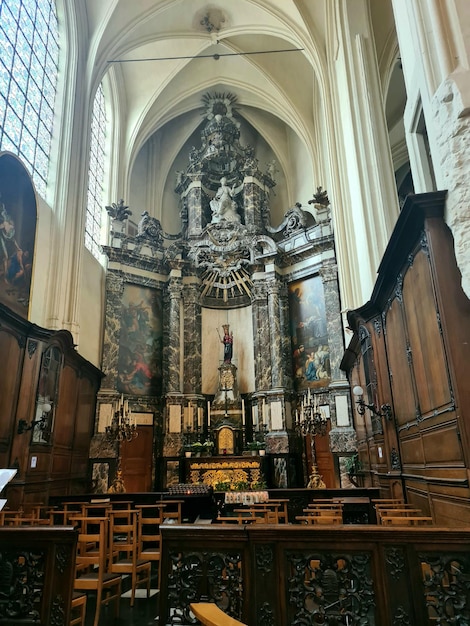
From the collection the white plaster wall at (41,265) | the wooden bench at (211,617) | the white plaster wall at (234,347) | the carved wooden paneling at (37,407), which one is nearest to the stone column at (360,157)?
the white plaster wall at (234,347)

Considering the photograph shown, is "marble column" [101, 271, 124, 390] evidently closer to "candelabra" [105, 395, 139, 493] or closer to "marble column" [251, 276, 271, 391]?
"candelabra" [105, 395, 139, 493]

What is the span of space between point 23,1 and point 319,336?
12.1 m

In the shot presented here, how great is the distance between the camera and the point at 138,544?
5.44 m

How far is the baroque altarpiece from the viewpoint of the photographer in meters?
14.6

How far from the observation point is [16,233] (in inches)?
384

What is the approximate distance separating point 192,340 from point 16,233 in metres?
8.18

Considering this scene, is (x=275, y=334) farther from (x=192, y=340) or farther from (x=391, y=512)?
(x=391, y=512)

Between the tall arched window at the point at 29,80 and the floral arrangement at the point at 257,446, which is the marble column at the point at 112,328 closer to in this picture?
the tall arched window at the point at 29,80

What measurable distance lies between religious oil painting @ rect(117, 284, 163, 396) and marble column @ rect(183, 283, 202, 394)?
0.91 m

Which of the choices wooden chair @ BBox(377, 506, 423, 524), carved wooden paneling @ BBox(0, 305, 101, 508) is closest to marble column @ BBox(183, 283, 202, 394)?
carved wooden paneling @ BBox(0, 305, 101, 508)

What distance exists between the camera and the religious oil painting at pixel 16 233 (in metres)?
9.19

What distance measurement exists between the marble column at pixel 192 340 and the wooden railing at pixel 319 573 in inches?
518

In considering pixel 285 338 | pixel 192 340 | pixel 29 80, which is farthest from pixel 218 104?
pixel 285 338

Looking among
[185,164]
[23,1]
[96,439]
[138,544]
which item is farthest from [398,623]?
[185,164]
